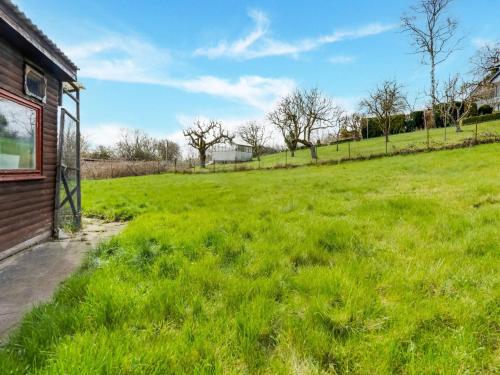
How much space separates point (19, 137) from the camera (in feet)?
15.4

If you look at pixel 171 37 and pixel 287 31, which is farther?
pixel 287 31

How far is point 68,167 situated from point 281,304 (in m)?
6.13

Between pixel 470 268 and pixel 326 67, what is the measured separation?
17.1 meters

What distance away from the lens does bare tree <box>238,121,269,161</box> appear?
200 ft

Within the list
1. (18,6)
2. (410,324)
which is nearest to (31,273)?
(18,6)

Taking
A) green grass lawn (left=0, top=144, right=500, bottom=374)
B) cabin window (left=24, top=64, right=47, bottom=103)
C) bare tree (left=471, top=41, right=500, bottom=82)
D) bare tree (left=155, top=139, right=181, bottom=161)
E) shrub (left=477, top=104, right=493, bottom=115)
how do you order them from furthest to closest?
bare tree (left=155, top=139, right=181, bottom=161)
shrub (left=477, top=104, right=493, bottom=115)
bare tree (left=471, top=41, right=500, bottom=82)
cabin window (left=24, top=64, right=47, bottom=103)
green grass lawn (left=0, top=144, right=500, bottom=374)

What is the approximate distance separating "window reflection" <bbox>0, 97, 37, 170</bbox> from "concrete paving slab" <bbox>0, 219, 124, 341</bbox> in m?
1.50

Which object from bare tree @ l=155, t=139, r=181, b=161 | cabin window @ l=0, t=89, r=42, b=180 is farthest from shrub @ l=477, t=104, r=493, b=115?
bare tree @ l=155, t=139, r=181, b=161

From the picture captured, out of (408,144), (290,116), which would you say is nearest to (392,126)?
(290,116)

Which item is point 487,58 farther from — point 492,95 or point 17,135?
point 17,135

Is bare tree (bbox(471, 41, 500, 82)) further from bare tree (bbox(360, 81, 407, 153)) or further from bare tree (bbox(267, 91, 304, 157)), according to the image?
bare tree (bbox(267, 91, 304, 157))

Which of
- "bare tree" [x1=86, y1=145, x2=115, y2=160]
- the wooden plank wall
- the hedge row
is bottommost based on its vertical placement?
the wooden plank wall

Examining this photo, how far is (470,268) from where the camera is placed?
295cm

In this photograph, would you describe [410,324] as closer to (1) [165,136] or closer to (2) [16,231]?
(2) [16,231]
